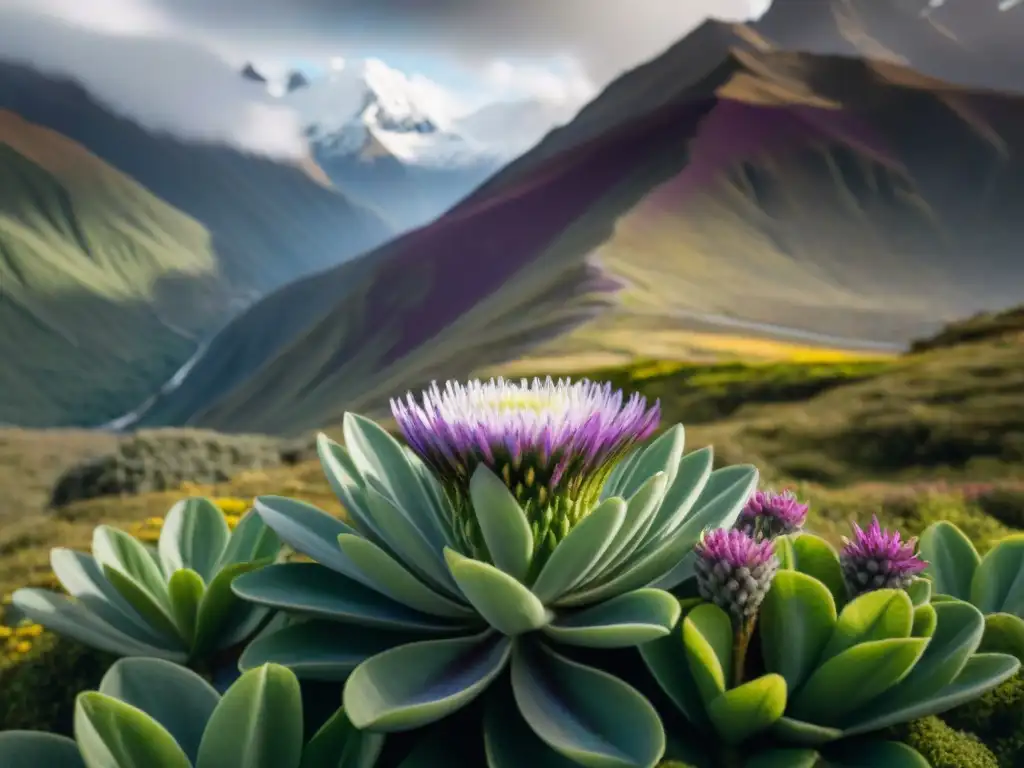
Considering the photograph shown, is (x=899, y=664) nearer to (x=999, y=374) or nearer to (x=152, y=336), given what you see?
(x=999, y=374)

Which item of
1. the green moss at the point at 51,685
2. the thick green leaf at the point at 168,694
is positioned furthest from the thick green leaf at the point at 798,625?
the green moss at the point at 51,685

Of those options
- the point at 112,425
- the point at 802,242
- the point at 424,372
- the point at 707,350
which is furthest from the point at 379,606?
the point at 112,425

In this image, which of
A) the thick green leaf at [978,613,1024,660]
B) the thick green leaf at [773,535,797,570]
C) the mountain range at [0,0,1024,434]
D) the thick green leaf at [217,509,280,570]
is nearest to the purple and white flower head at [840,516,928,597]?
the thick green leaf at [773,535,797,570]

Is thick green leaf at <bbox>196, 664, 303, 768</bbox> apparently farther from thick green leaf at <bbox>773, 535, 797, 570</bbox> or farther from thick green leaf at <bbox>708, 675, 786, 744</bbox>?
thick green leaf at <bbox>773, 535, 797, 570</bbox>

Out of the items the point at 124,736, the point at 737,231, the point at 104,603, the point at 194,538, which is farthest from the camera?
the point at 737,231

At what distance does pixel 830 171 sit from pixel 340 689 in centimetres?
7990

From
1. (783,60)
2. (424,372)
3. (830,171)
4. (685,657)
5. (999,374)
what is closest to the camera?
(685,657)

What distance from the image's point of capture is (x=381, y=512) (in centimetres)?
170

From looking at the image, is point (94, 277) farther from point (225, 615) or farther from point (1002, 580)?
point (1002, 580)

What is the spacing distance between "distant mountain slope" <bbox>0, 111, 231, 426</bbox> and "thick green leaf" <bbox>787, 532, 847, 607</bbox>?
11969 centimetres

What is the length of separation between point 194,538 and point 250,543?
25cm

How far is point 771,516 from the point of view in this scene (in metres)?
2.04

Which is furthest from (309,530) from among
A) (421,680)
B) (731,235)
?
(731,235)

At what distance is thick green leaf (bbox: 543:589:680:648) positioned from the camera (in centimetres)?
142
